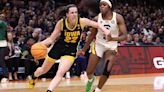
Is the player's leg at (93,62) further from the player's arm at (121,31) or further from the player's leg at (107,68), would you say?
the player's arm at (121,31)

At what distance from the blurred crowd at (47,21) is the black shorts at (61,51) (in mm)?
6094

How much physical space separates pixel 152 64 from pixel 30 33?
4.98 metres

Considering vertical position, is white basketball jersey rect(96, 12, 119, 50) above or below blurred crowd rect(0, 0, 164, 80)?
above

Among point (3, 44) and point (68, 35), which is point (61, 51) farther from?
point (3, 44)

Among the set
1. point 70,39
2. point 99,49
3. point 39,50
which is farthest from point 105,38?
point 39,50

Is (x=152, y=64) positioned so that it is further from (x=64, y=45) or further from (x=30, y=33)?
(x=64, y=45)

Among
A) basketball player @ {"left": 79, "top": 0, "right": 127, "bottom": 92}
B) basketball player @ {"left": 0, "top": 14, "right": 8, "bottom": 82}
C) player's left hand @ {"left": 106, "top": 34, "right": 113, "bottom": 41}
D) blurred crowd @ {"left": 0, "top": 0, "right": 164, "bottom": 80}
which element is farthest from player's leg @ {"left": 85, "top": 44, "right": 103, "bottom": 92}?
blurred crowd @ {"left": 0, "top": 0, "right": 164, "bottom": 80}

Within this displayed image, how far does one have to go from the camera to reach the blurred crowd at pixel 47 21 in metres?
16.2

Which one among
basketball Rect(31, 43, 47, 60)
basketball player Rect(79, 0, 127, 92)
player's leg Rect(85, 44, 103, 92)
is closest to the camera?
basketball Rect(31, 43, 47, 60)

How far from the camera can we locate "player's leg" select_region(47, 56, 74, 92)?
9.26 metres

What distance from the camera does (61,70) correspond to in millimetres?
9422

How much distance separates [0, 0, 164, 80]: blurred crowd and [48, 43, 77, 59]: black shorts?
6094 millimetres

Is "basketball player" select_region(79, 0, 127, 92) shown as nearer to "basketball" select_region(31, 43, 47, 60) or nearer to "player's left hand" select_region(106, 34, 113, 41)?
"player's left hand" select_region(106, 34, 113, 41)

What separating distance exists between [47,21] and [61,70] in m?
10.7
